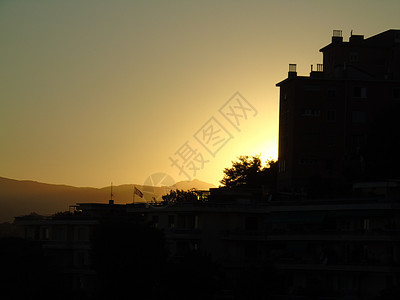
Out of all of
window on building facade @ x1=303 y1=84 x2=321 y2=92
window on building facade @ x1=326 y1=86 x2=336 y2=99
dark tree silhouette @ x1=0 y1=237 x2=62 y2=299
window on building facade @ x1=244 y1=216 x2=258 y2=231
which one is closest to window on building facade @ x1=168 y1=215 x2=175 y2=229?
window on building facade @ x1=244 y1=216 x2=258 y2=231

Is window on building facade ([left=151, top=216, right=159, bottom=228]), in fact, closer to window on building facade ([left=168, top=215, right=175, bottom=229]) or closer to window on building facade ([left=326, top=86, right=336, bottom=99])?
window on building facade ([left=168, top=215, right=175, bottom=229])

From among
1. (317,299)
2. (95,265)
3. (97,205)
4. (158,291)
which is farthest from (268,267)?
(97,205)

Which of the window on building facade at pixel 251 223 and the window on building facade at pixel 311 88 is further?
the window on building facade at pixel 311 88

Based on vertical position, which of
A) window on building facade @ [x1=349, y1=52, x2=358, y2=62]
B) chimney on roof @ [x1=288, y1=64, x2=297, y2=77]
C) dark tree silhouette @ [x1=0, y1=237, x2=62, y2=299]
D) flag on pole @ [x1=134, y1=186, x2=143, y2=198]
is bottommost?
dark tree silhouette @ [x1=0, y1=237, x2=62, y2=299]

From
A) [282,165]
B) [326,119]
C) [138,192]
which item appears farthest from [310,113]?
[138,192]

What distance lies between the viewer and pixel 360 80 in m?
89.4

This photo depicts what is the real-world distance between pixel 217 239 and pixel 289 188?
15.5 metres

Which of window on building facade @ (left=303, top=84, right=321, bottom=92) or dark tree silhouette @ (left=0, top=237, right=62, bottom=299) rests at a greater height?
window on building facade @ (left=303, top=84, right=321, bottom=92)

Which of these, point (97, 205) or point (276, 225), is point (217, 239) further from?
point (97, 205)

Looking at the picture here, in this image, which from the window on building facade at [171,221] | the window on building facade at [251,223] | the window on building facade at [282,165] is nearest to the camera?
the window on building facade at [251,223]

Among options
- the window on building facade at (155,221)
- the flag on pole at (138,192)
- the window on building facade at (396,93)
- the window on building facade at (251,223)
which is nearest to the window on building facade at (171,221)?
the window on building facade at (155,221)

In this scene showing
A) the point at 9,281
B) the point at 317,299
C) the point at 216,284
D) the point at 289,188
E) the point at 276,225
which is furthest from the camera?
the point at 289,188

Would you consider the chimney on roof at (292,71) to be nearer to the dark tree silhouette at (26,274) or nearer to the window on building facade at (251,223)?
the window on building facade at (251,223)

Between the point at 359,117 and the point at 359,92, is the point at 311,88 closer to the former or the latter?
the point at 359,92
